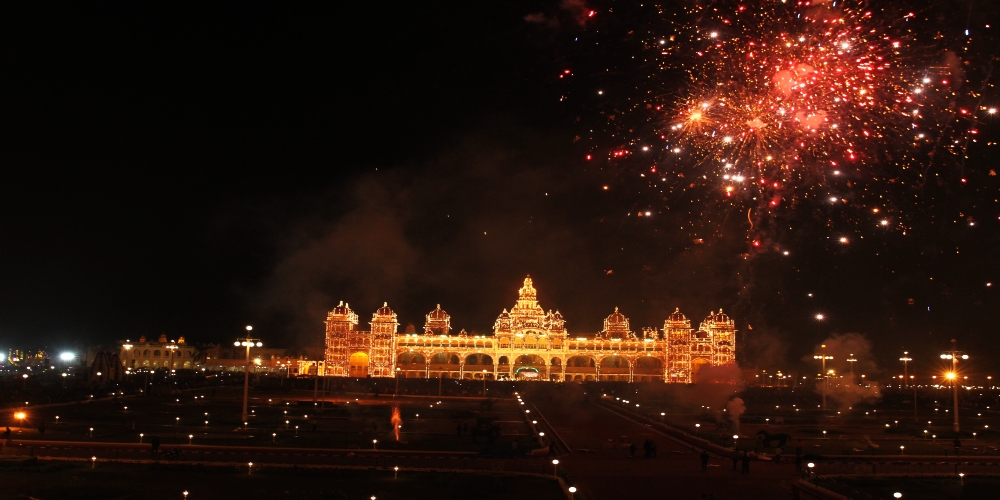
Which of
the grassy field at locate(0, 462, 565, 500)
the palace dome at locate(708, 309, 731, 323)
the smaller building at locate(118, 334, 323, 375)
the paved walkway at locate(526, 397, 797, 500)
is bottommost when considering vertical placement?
the paved walkway at locate(526, 397, 797, 500)

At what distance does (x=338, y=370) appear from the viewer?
10306 centimetres

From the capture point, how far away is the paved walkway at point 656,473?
22.6 metres

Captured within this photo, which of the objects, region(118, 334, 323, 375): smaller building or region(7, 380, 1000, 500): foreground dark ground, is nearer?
region(7, 380, 1000, 500): foreground dark ground

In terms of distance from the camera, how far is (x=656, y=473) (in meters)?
26.0

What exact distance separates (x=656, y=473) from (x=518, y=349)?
84.9m

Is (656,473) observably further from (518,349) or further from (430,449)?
(518,349)

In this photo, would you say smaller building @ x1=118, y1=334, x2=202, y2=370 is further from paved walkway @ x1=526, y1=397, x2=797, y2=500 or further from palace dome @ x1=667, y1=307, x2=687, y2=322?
paved walkway @ x1=526, y1=397, x2=797, y2=500

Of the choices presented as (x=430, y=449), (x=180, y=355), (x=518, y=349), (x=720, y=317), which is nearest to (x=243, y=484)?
(x=430, y=449)

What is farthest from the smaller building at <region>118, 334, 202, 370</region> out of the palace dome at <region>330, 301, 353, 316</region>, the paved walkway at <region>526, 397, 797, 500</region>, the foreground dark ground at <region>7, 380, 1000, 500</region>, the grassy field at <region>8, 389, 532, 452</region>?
the paved walkway at <region>526, 397, 797, 500</region>

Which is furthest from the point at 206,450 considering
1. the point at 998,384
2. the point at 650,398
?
the point at 998,384

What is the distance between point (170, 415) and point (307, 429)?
10.3m

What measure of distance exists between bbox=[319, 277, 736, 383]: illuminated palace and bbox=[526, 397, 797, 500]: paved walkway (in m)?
67.5

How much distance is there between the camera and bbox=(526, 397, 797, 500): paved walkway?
891 inches

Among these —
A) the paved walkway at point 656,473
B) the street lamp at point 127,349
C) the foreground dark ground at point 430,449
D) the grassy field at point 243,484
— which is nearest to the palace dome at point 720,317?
the foreground dark ground at point 430,449
